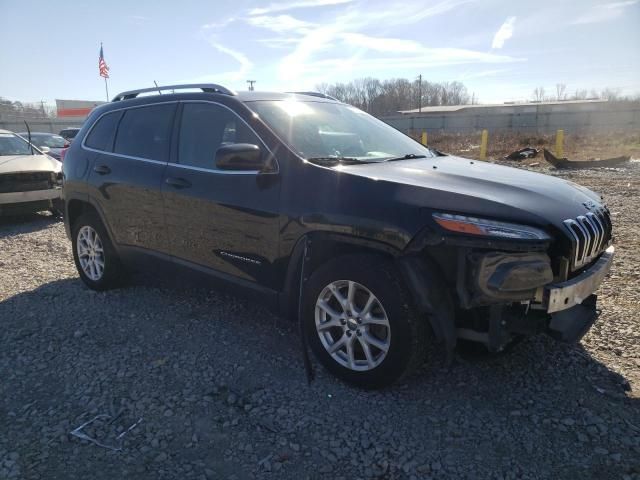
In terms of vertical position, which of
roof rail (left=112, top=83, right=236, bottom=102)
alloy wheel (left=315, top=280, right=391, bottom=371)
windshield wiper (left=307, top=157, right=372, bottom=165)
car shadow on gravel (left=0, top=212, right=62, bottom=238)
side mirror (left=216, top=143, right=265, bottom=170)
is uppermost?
roof rail (left=112, top=83, right=236, bottom=102)

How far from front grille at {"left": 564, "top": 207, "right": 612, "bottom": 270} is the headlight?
27 cm

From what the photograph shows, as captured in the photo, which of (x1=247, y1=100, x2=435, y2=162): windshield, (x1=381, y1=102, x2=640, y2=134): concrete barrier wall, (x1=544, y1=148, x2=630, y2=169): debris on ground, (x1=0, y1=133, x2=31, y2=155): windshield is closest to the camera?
(x1=247, y1=100, x2=435, y2=162): windshield

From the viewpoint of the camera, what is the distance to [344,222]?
2.87 meters

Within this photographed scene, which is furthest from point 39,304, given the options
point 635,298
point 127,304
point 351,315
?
point 635,298

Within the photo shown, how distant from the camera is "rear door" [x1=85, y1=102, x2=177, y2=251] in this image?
13.4 ft

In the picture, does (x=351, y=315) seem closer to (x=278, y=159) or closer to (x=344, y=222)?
(x=344, y=222)

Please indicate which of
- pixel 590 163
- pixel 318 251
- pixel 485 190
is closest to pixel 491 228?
pixel 485 190

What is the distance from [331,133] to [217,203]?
101 cm

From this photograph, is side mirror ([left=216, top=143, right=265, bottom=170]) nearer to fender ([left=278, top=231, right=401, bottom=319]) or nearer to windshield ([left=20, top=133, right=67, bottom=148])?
fender ([left=278, top=231, right=401, bottom=319])

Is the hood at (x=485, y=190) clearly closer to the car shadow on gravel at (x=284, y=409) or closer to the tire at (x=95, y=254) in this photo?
the car shadow on gravel at (x=284, y=409)

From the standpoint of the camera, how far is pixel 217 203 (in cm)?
353

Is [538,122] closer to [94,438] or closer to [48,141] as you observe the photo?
[48,141]

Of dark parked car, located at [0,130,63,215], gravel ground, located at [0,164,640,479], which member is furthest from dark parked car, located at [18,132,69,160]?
gravel ground, located at [0,164,640,479]

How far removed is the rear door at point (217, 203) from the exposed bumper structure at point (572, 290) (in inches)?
66.4
